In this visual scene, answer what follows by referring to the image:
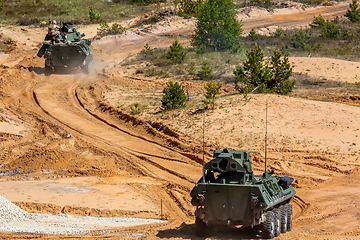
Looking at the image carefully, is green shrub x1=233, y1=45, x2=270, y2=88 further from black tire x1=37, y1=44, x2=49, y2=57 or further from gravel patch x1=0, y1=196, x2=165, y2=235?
gravel patch x1=0, y1=196, x2=165, y2=235

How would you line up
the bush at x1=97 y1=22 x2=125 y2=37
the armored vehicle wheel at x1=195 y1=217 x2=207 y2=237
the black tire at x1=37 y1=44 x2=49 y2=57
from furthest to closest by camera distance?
1. the bush at x1=97 y1=22 x2=125 y2=37
2. the black tire at x1=37 y1=44 x2=49 y2=57
3. the armored vehicle wheel at x1=195 y1=217 x2=207 y2=237

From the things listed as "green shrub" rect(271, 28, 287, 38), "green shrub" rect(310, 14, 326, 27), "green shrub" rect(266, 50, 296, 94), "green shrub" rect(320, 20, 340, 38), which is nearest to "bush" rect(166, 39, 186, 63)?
"green shrub" rect(266, 50, 296, 94)

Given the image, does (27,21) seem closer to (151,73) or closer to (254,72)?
(151,73)

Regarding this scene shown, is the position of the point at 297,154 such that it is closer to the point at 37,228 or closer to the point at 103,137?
the point at 103,137

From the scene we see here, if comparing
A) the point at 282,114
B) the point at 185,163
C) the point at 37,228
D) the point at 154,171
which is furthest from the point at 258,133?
the point at 37,228

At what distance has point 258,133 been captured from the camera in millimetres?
20828

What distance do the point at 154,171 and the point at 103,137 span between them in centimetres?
490

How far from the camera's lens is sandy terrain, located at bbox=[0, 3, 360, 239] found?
45.4ft

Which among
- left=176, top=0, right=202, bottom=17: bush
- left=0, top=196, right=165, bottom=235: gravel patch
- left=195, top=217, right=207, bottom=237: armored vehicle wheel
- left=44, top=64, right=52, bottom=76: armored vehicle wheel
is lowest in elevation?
left=0, top=196, right=165, bottom=235: gravel patch

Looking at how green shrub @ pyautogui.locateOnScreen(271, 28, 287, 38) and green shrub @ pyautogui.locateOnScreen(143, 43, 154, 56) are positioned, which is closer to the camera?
green shrub @ pyautogui.locateOnScreen(143, 43, 154, 56)

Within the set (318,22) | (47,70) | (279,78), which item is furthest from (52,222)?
(318,22)

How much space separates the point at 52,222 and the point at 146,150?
27.7ft

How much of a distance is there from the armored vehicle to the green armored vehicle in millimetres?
22208

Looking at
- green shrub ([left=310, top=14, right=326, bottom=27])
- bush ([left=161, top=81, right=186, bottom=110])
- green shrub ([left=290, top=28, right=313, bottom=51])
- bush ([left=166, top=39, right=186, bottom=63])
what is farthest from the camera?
green shrub ([left=310, top=14, right=326, bottom=27])
